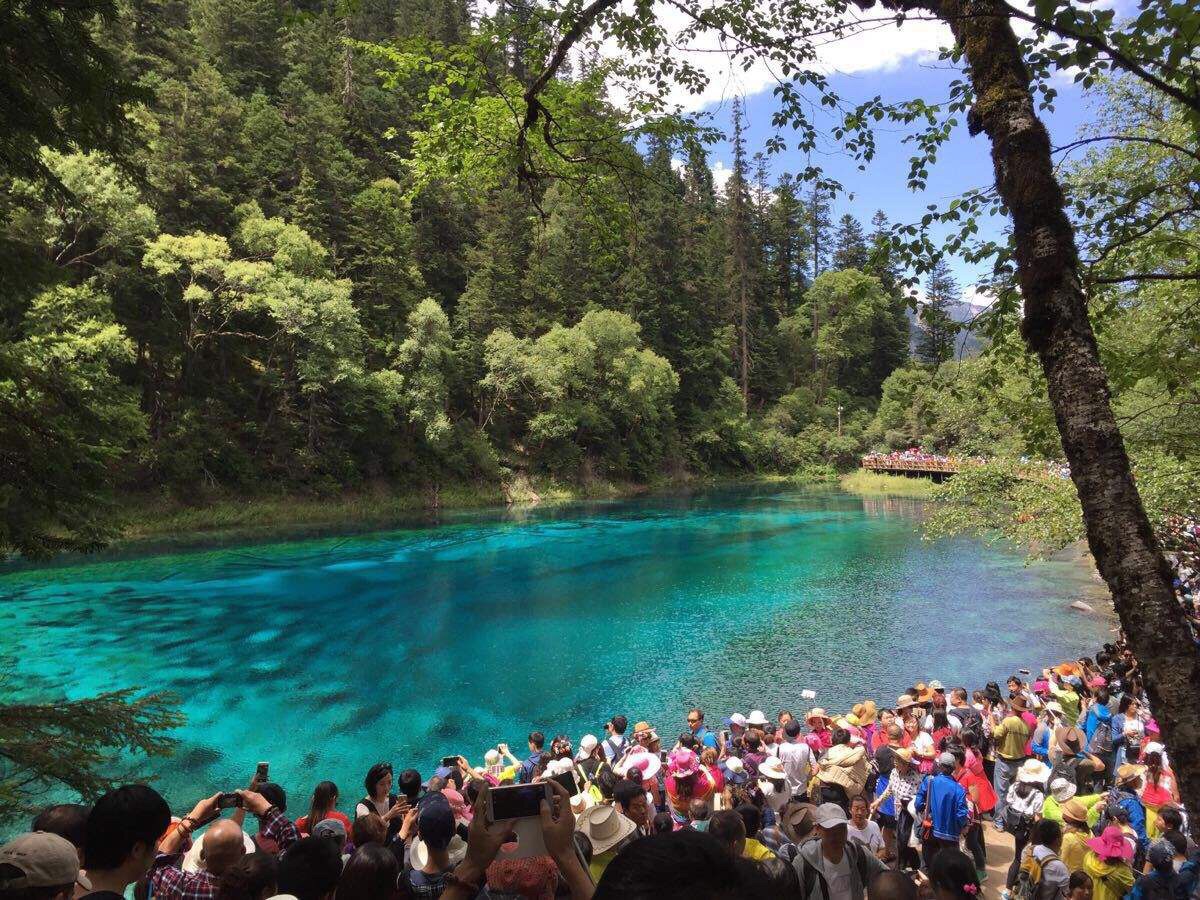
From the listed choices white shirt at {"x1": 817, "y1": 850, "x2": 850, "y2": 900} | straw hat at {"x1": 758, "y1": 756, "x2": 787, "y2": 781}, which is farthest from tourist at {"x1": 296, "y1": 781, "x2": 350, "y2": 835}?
straw hat at {"x1": 758, "y1": 756, "x2": 787, "y2": 781}

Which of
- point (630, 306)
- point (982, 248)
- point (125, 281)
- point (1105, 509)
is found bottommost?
point (1105, 509)

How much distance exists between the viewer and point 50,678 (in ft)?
41.5

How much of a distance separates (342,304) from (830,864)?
29.8 metres

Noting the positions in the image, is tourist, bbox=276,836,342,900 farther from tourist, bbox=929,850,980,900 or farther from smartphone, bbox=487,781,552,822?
tourist, bbox=929,850,980,900

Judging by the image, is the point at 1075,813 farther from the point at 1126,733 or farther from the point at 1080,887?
the point at 1126,733

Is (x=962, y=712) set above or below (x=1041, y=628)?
above

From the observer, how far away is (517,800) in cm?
218

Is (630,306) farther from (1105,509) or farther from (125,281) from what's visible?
(1105,509)

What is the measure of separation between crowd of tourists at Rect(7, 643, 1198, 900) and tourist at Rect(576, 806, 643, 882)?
0.04ft

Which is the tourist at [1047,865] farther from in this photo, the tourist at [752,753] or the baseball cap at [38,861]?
the baseball cap at [38,861]

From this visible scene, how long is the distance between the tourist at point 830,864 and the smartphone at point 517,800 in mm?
1759

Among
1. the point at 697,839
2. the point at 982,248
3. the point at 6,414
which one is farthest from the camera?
the point at 6,414

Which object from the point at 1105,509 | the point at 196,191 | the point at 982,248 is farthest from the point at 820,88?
the point at 196,191

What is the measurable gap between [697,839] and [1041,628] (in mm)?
18445
